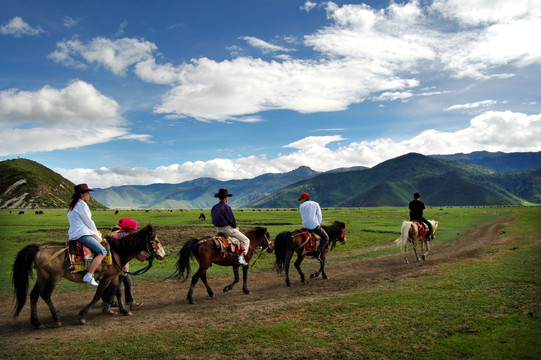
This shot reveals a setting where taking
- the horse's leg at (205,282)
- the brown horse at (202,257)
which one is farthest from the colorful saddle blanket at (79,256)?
the horse's leg at (205,282)

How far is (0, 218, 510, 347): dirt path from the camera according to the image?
916 cm

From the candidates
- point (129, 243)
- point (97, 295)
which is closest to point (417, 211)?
point (129, 243)

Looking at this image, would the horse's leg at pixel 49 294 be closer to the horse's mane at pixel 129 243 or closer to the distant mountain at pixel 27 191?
the horse's mane at pixel 129 243

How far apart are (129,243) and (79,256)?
5.04 ft

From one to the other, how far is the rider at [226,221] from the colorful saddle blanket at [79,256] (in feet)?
13.9

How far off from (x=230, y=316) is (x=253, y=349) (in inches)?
101

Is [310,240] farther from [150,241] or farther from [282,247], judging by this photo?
[150,241]

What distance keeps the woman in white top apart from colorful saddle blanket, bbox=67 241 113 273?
0.13 m

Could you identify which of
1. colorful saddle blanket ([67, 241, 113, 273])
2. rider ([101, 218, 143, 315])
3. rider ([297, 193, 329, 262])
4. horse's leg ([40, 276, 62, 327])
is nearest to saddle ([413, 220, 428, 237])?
rider ([297, 193, 329, 262])

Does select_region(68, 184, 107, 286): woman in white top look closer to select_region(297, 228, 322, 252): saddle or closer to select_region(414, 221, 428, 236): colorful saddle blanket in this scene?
select_region(297, 228, 322, 252): saddle

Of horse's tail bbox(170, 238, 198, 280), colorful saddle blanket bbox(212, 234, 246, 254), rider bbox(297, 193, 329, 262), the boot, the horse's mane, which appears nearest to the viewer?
the horse's mane

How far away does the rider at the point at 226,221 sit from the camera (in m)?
12.4

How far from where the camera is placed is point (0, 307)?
11.6 meters

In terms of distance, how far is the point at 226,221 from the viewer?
41.0 feet
